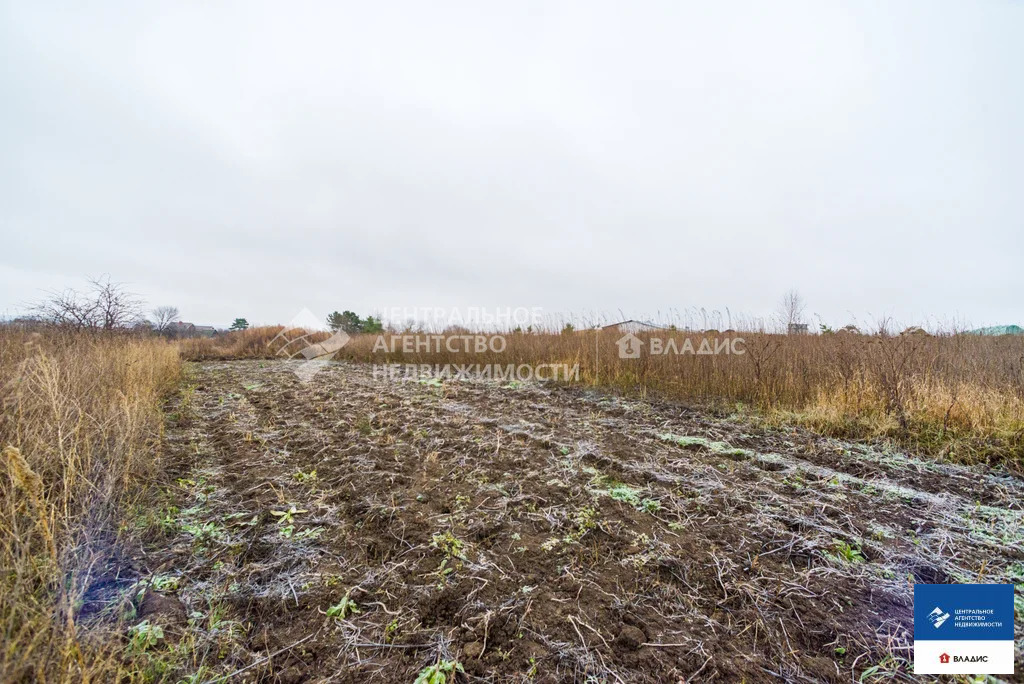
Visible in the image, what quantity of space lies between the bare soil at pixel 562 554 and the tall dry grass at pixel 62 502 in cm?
24

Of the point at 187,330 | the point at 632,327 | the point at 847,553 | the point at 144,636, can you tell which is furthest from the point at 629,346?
the point at 187,330

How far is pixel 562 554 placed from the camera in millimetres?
1962

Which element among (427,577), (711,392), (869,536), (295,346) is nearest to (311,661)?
(427,577)

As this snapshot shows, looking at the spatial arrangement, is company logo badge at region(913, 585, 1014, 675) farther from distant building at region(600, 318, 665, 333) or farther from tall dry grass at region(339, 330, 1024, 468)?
distant building at region(600, 318, 665, 333)

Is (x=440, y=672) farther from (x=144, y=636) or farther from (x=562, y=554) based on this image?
(x=144, y=636)

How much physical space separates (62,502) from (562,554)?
266cm

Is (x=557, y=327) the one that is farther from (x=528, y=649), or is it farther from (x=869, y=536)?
(x=528, y=649)

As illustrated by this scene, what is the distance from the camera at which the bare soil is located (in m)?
1.38

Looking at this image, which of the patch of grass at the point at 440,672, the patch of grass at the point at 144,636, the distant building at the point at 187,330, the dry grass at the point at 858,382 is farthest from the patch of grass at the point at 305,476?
the distant building at the point at 187,330

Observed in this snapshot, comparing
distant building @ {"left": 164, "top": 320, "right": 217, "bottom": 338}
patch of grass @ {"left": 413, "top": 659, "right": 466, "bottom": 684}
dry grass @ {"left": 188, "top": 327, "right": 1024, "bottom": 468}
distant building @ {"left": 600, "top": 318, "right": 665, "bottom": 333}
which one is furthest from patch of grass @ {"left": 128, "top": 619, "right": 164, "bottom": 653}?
distant building @ {"left": 164, "top": 320, "right": 217, "bottom": 338}

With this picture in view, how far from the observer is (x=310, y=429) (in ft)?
13.5

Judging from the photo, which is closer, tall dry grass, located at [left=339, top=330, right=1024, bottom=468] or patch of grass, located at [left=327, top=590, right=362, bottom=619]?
patch of grass, located at [left=327, top=590, right=362, bottom=619]

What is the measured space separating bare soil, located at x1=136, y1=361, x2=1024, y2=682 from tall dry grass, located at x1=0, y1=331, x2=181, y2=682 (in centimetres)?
24

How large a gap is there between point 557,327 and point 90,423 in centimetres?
790
